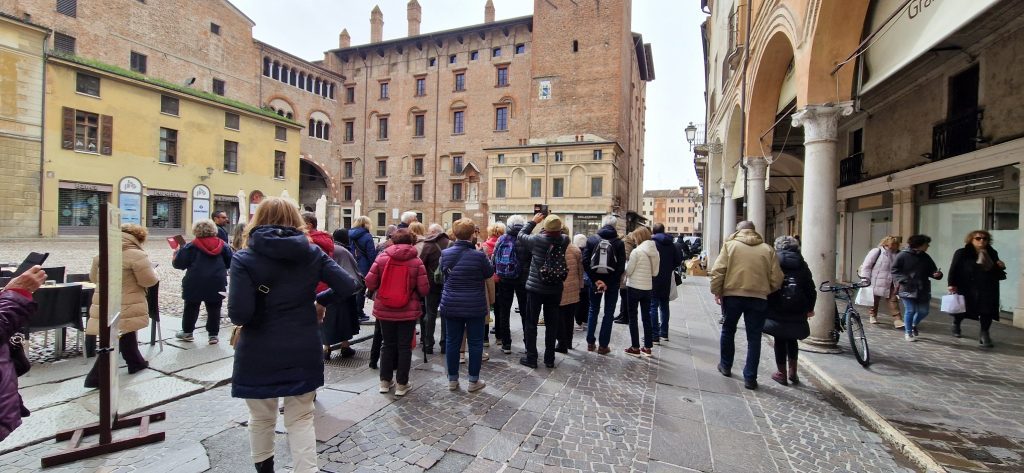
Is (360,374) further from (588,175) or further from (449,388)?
(588,175)

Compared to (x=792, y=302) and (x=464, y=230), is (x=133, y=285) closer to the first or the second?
(x=464, y=230)

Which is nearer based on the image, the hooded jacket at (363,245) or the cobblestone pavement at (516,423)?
the cobblestone pavement at (516,423)

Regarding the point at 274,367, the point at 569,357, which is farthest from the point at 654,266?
the point at 274,367

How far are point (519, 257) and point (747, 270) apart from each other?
2.64 meters

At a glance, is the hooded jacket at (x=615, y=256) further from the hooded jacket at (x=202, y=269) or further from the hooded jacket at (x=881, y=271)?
the hooded jacket at (x=881, y=271)

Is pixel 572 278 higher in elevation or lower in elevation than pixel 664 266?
lower

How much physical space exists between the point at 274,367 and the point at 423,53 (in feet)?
145

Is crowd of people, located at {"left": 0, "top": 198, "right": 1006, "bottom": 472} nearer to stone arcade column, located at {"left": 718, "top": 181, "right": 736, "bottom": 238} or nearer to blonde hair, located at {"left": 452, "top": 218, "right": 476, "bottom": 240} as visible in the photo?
blonde hair, located at {"left": 452, "top": 218, "right": 476, "bottom": 240}

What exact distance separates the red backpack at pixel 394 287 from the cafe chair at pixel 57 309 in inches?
148

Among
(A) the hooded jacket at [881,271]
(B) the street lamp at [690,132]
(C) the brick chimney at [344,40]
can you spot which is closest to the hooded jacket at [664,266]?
(A) the hooded jacket at [881,271]

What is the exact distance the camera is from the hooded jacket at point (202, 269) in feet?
18.8

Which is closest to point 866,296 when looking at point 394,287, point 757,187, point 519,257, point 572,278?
point 757,187

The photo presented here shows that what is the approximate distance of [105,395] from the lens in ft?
10.5

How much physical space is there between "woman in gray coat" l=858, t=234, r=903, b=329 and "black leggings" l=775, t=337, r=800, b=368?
430 cm
